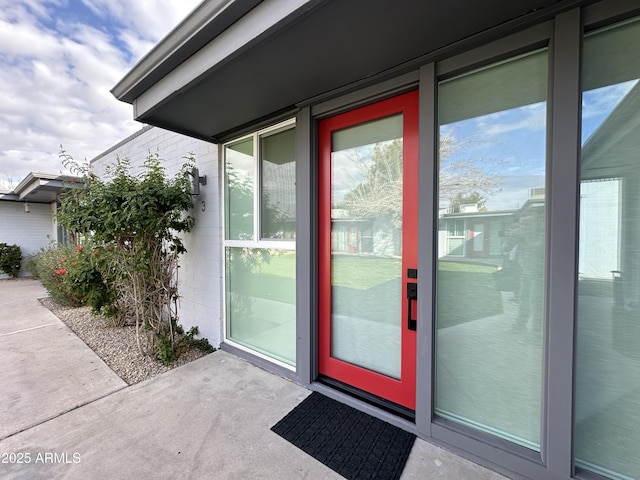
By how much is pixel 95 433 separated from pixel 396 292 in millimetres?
2373

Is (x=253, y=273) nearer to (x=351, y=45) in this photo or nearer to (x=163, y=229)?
(x=163, y=229)

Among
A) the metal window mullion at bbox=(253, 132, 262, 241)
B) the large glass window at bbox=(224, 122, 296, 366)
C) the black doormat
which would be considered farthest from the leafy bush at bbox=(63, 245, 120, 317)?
the black doormat

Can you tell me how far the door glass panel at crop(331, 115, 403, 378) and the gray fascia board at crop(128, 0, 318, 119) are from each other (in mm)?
1002

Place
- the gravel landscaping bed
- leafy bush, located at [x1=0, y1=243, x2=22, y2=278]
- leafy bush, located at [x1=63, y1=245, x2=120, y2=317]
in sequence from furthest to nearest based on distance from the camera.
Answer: leafy bush, located at [x1=0, y1=243, x2=22, y2=278] → leafy bush, located at [x1=63, y1=245, x2=120, y2=317] → the gravel landscaping bed

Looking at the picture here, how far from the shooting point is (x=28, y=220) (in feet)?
30.9

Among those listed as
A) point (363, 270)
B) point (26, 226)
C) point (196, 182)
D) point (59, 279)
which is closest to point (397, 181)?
point (363, 270)

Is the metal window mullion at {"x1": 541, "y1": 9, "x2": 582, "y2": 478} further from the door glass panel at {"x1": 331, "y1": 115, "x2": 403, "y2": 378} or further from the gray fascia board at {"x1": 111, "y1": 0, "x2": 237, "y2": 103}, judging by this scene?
the gray fascia board at {"x1": 111, "y1": 0, "x2": 237, "y2": 103}

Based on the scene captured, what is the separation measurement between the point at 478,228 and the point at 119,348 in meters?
4.11

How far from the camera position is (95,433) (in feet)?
5.90

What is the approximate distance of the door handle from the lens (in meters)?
1.81

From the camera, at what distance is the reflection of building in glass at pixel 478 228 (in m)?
1.49

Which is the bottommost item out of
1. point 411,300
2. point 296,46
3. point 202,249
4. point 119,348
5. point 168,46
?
point 119,348

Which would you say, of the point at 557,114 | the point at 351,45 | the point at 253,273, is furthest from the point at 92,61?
the point at 557,114

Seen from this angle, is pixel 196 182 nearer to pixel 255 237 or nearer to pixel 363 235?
pixel 255 237
